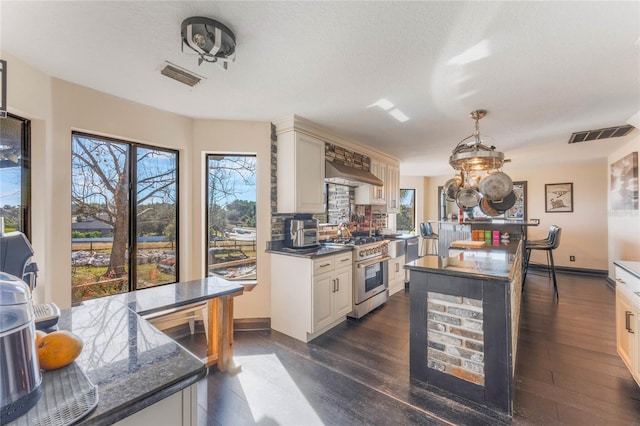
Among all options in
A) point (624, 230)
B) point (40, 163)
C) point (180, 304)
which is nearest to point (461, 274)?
point (180, 304)

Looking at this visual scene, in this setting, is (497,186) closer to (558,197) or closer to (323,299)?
(323,299)

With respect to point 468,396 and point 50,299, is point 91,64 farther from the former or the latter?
point 468,396

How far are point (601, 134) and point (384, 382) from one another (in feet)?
14.4

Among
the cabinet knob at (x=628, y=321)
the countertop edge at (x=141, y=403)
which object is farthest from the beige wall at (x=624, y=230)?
the countertop edge at (x=141, y=403)

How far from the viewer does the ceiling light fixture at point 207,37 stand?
5.07ft

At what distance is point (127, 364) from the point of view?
3.22 feet

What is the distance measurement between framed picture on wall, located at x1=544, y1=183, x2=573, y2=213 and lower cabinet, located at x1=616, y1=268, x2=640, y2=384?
487 cm

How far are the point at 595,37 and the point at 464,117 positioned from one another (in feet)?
4.81

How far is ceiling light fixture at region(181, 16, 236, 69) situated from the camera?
5.07 feet

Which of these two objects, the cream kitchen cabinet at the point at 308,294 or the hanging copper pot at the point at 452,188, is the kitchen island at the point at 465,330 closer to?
the cream kitchen cabinet at the point at 308,294

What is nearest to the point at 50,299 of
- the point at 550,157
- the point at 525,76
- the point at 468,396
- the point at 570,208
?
the point at 468,396

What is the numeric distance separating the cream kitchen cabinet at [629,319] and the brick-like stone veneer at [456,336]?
1.24 meters

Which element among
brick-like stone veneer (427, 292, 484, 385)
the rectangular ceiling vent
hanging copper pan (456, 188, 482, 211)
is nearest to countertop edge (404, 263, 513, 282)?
brick-like stone veneer (427, 292, 484, 385)

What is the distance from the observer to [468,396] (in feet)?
6.58
